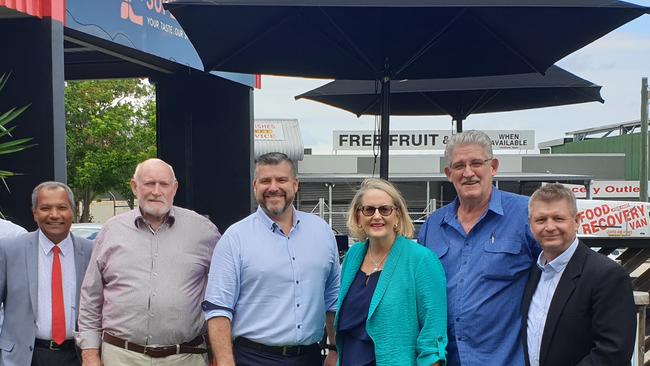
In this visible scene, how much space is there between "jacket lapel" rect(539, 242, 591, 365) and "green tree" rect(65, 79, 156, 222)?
24379mm

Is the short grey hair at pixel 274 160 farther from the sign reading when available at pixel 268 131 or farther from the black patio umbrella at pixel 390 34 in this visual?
the sign reading when available at pixel 268 131

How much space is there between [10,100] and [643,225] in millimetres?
12212

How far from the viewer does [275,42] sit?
5.11 m

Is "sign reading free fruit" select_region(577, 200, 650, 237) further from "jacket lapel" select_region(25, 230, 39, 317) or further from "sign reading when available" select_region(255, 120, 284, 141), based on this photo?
"sign reading when available" select_region(255, 120, 284, 141)

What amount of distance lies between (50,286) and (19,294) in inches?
5.9

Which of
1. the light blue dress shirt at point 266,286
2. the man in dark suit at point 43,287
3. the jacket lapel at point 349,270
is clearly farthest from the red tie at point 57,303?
Result: the jacket lapel at point 349,270

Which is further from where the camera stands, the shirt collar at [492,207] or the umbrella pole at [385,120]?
the umbrella pole at [385,120]

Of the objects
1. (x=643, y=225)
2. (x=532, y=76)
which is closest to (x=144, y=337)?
(x=532, y=76)

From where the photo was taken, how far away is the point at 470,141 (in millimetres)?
2963

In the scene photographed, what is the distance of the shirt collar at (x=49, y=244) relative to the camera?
11.7ft

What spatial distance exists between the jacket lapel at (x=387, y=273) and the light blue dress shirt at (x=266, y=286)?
47 centimetres

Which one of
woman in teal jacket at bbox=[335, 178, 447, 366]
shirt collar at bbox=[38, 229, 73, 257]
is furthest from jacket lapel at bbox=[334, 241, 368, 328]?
shirt collar at bbox=[38, 229, 73, 257]

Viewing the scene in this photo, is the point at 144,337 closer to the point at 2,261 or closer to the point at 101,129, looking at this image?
the point at 2,261

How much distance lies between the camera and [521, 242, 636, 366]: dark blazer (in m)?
2.45
